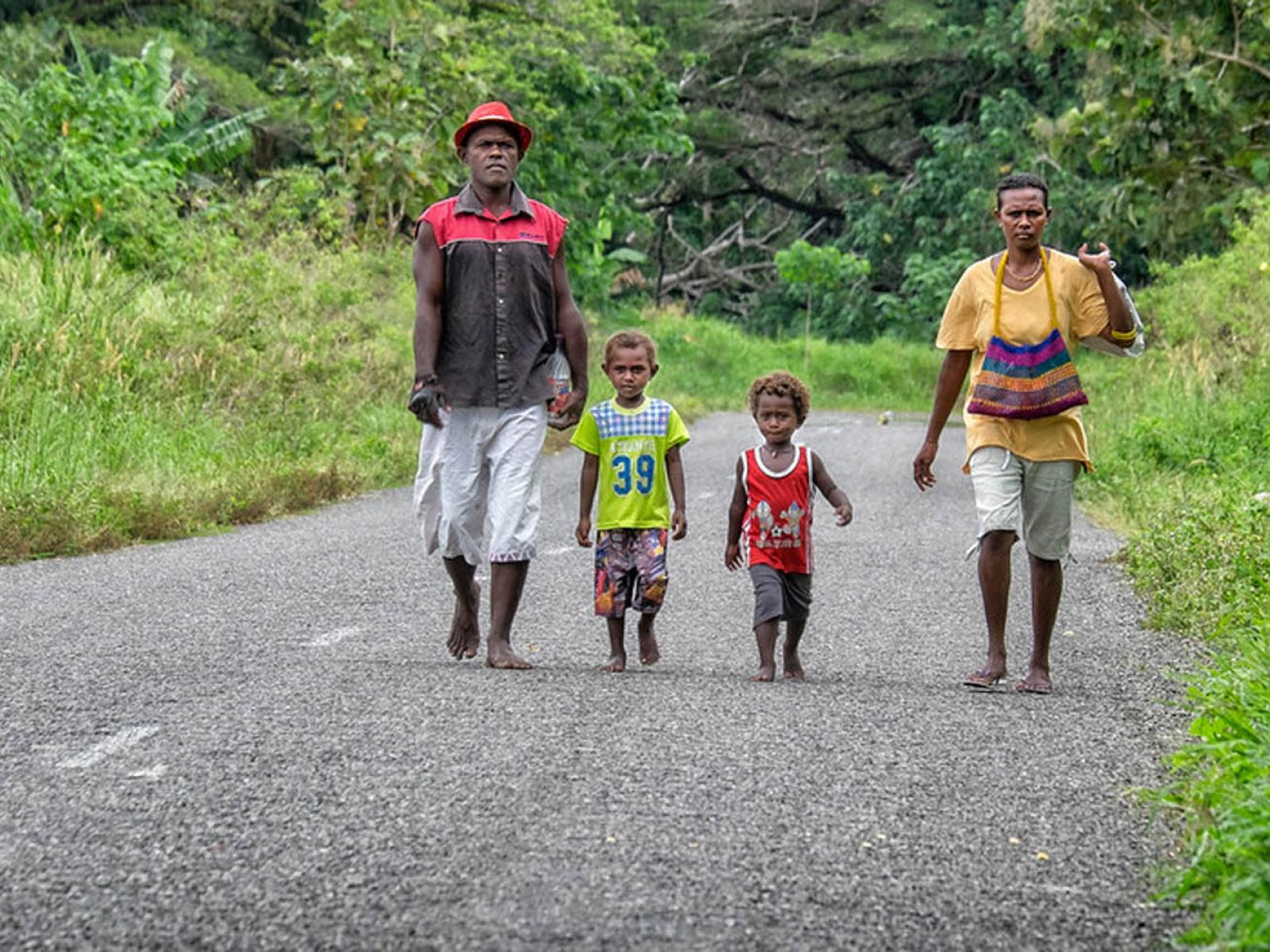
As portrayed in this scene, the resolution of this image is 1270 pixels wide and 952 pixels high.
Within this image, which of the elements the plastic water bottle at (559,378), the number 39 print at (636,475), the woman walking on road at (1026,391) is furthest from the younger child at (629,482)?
the woman walking on road at (1026,391)

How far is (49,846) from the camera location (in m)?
4.67

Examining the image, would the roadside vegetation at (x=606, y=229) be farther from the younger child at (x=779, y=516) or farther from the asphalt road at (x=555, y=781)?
the younger child at (x=779, y=516)

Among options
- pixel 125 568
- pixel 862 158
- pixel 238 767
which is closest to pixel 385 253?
pixel 125 568

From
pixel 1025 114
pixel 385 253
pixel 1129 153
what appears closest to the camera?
pixel 1129 153

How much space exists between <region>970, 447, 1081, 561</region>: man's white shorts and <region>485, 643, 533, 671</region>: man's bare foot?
Answer: 73.5 inches

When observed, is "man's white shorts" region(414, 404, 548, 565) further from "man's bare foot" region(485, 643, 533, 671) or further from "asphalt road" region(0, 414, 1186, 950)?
"asphalt road" region(0, 414, 1186, 950)

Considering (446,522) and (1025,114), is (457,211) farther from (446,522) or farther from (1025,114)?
(1025,114)

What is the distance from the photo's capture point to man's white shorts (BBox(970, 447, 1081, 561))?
736cm

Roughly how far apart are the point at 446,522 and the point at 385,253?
1747 cm

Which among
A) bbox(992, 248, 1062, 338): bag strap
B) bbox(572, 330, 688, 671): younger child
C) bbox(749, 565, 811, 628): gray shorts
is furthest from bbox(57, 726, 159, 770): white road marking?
bbox(992, 248, 1062, 338): bag strap

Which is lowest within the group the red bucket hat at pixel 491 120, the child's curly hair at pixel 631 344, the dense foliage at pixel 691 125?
the child's curly hair at pixel 631 344

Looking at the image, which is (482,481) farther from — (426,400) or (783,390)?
(783,390)

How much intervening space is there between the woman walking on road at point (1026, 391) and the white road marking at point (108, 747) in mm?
3124

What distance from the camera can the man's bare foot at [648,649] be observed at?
7.77m
